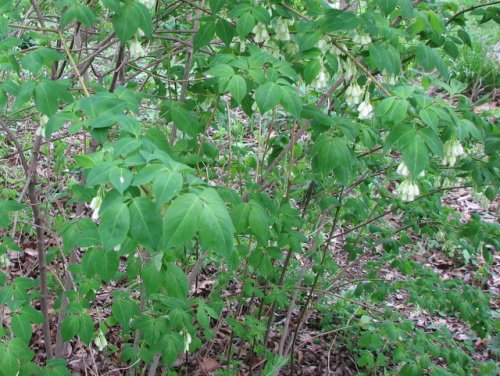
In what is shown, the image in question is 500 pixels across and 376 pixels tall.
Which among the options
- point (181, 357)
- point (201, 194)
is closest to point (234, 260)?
point (201, 194)

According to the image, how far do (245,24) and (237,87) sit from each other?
0.28 m

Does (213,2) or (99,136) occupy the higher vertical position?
(213,2)

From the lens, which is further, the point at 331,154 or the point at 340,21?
the point at 331,154

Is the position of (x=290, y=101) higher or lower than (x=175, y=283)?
higher

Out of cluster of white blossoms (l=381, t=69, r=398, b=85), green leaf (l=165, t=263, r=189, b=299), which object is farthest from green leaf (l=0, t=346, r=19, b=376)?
cluster of white blossoms (l=381, t=69, r=398, b=85)

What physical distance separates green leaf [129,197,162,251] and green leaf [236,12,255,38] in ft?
3.03

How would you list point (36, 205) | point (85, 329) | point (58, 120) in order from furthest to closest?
point (36, 205) < point (85, 329) < point (58, 120)

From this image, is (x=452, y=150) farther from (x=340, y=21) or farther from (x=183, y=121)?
(x=183, y=121)

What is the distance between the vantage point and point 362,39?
6.57ft

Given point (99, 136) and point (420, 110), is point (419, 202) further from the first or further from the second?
point (99, 136)

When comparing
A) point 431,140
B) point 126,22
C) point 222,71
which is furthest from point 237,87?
point 431,140

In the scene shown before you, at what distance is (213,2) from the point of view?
198 centimetres

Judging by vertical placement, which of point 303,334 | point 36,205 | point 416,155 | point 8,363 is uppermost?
point 416,155

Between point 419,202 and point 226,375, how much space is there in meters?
1.55
